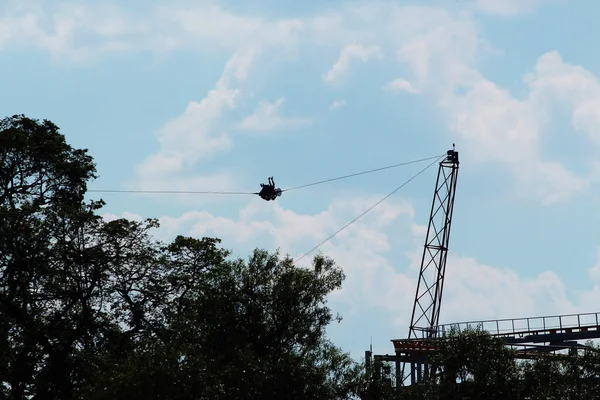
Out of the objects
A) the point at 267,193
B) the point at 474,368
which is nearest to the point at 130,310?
the point at 267,193

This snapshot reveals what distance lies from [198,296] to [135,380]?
30.8 ft

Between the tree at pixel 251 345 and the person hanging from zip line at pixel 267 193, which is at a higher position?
the person hanging from zip line at pixel 267 193

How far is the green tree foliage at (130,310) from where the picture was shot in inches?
2008

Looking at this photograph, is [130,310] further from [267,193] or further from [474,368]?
[474,368]

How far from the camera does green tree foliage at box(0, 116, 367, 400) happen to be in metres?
51.0

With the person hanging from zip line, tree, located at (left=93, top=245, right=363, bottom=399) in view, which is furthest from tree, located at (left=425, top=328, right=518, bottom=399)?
the person hanging from zip line

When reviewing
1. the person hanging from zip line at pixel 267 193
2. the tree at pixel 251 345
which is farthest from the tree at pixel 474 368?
the person hanging from zip line at pixel 267 193

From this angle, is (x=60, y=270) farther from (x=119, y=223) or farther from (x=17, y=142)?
(x=17, y=142)

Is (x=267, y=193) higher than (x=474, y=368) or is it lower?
higher

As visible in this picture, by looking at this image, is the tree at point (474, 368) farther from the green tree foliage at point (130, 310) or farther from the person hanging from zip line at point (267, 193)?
the person hanging from zip line at point (267, 193)

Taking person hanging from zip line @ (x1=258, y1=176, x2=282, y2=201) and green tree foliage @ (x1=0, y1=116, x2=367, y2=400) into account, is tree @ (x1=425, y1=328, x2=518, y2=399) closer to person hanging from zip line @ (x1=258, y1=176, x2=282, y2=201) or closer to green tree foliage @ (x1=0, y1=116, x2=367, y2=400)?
green tree foliage @ (x1=0, y1=116, x2=367, y2=400)

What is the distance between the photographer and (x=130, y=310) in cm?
6625

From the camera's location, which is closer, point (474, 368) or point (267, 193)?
point (474, 368)

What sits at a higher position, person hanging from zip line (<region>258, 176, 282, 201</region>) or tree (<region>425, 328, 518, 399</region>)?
person hanging from zip line (<region>258, 176, 282, 201</region>)
